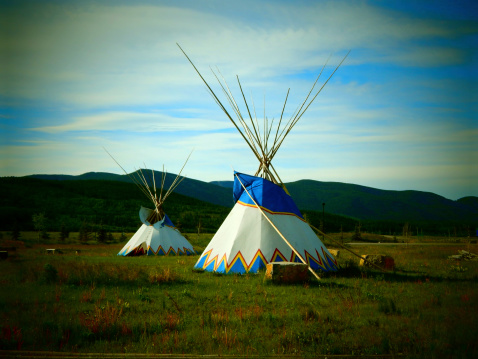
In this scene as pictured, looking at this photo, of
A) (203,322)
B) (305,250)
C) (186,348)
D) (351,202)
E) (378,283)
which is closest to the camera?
(186,348)

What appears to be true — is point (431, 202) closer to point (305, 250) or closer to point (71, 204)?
point (71, 204)

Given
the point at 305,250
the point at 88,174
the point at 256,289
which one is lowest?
the point at 256,289

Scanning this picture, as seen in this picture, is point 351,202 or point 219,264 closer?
point 219,264

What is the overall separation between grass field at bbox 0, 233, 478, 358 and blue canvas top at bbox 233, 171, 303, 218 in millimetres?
2712

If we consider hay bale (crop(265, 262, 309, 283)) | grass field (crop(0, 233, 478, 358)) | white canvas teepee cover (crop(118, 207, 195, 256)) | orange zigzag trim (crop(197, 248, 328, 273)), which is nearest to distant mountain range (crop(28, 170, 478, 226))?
white canvas teepee cover (crop(118, 207, 195, 256))

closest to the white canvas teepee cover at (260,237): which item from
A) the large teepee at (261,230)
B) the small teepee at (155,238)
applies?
the large teepee at (261,230)

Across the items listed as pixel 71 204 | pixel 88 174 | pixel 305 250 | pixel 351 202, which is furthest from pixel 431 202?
Result: pixel 88 174

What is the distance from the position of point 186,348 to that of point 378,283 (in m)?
5.63

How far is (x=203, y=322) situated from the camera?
4867 mm

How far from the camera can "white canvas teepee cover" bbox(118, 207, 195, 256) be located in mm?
17717

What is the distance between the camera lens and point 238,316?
5.16 meters

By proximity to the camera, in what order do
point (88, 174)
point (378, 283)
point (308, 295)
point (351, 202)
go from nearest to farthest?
point (308, 295), point (378, 283), point (351, 202), point (88, 174)

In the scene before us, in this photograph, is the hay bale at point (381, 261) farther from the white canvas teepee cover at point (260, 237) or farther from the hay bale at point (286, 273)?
the hay bale at point (286, 273)

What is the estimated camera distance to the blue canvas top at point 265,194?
10359 mm
